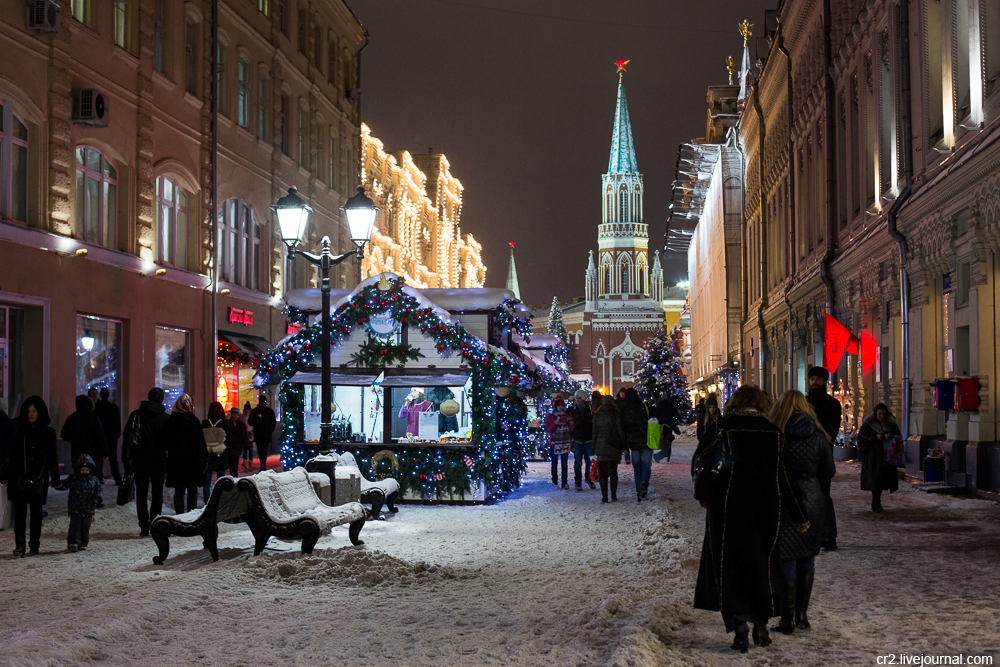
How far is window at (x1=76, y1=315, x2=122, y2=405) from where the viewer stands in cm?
2078

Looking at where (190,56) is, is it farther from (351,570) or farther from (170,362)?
(351,570)

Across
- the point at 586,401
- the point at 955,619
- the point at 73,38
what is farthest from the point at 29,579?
the point at 73,38

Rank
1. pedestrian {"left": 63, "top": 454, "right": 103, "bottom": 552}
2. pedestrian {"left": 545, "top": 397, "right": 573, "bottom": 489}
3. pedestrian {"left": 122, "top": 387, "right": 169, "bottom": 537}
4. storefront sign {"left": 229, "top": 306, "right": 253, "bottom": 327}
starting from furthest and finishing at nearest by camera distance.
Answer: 1. storefront sign {"left": 229, "top": 306, "right": 253, "bottom": 327}
2. pedestrian {"left": 545, "top": 397, "right": 573, "bottom": 489}
3. pedestrian {"left": 122, "top": 387, "right": 169, "bottom": 537}
4. pedestrian {"left": 63, "top": 454, "right": 103, "bottom": 552}

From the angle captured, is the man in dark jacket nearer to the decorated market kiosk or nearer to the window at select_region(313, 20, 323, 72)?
the decorated market kiosk

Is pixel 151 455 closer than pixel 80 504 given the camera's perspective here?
No

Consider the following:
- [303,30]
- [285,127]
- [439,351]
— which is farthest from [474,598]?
[303,30]

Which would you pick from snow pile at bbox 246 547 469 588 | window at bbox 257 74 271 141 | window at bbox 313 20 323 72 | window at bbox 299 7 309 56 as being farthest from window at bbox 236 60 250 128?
snow pile at bbox 246 547 469 588

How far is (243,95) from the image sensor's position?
29984 millimetres

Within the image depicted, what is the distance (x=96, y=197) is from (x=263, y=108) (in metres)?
10.6

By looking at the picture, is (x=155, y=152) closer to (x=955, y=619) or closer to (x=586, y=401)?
(x=586, y=401)

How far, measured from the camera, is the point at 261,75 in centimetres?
3128

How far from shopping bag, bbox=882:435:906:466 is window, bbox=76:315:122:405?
47.3 feet

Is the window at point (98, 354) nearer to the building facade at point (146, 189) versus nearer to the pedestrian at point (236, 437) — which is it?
the building facade at point (146, 189)

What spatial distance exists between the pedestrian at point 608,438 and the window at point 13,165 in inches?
415
